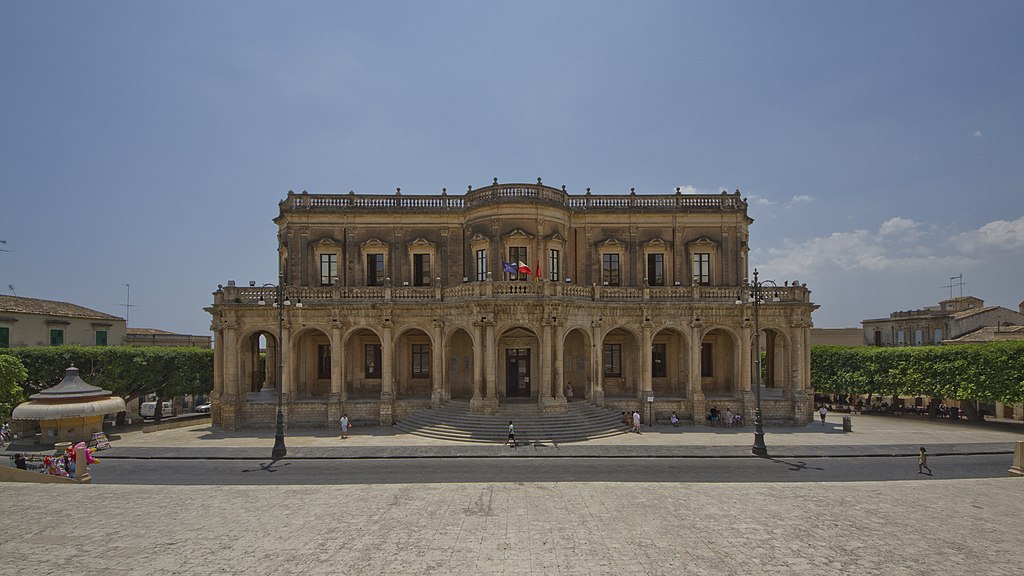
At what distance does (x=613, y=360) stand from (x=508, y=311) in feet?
32.2

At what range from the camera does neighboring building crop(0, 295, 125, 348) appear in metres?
37.8

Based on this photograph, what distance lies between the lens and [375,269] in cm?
3447

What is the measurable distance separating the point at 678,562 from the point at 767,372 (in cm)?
2964

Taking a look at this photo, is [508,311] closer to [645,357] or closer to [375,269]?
[645,357]

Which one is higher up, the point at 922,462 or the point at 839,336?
the point at 839,336

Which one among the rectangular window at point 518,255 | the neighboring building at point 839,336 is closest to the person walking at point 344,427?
the rectangular window at point 518,255

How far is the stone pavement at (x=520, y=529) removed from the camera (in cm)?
1147

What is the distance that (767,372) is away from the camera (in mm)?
36938

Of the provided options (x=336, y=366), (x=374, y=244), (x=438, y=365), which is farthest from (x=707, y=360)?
(x=336, y=366)

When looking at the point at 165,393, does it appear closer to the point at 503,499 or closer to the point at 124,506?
the point at 124,506

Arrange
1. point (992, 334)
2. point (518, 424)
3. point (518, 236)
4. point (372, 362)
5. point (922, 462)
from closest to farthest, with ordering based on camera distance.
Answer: point (922, 462)
point (518, 424)
point (518, 236)
point (372, 362)
point (992, 334)

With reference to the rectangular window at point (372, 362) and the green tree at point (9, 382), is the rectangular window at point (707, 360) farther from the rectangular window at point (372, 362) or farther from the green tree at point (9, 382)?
the green tree at point (9, 382)

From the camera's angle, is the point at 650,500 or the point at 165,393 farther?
the point at 165,393

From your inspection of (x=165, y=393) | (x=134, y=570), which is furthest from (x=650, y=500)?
(x=165, y=393)
